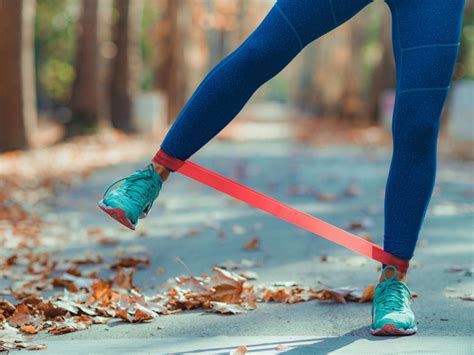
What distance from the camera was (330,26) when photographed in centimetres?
271

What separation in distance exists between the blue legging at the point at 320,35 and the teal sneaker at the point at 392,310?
42cm

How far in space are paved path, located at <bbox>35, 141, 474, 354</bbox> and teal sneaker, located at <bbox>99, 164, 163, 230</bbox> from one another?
396 mm

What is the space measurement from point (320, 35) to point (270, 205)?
60cm

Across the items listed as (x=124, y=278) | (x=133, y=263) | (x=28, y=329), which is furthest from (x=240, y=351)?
(x=133, y=263)

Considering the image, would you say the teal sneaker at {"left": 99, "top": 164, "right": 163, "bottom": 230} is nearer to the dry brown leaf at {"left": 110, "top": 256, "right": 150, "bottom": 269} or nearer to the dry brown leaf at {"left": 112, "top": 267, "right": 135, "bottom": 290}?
the dry brown leaf at {"left": 112, "top": 267, "right": 135, "bottom": 290}

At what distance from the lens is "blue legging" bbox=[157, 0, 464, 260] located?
8.78 feet

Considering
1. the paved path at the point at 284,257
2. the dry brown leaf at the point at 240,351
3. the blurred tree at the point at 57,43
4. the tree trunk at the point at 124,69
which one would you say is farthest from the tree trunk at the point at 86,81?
the blurred tree at the point at 57,43

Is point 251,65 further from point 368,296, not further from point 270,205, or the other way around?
point 368,296

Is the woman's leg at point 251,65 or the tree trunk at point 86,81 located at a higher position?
the tree trunk at point 86,81

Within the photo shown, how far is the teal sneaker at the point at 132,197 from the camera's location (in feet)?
8.43

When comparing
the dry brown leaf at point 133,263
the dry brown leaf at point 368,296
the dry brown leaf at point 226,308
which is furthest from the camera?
the dry brown leaf at point 133,263

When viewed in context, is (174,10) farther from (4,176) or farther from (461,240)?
(461,240)

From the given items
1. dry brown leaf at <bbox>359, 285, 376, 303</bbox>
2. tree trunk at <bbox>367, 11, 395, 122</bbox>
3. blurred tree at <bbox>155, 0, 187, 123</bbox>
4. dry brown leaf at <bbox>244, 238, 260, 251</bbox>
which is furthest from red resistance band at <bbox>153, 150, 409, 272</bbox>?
tree trunk at <bbox>367, 11, 395, 122</bbox>

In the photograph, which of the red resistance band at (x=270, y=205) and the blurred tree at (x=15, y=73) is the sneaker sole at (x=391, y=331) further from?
the blurred tree at (x=15, y=73)
